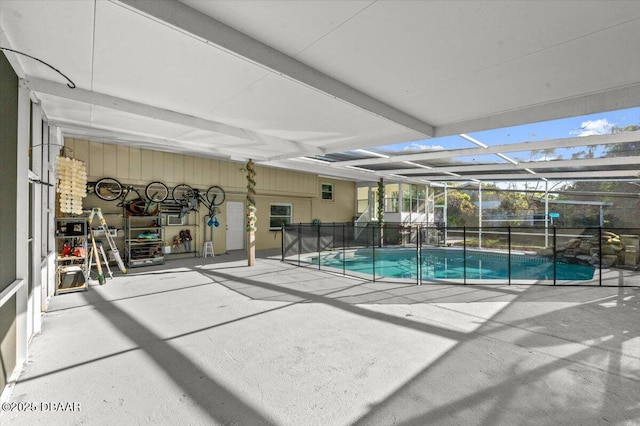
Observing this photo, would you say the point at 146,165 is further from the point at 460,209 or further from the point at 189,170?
the point at 460,209

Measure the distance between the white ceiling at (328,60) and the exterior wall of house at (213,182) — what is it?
309 cm

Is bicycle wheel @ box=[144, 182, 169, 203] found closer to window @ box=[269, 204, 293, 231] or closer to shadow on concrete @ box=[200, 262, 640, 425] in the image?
window @ box=[269, 204, 293, 231]

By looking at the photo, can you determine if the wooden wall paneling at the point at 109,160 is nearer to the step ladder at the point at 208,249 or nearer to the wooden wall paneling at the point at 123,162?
the wooden wall paneling at the point at 123,162

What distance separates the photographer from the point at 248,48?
2.59 metres

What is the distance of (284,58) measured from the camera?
288 cm

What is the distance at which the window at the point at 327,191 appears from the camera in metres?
14.0

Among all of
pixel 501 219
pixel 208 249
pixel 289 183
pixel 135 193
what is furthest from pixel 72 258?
pixel 501 219

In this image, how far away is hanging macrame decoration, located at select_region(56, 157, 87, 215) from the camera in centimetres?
477

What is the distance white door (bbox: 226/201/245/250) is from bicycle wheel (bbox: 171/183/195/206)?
5.59 feet

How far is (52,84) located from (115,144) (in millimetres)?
5037

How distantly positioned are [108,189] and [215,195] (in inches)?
119

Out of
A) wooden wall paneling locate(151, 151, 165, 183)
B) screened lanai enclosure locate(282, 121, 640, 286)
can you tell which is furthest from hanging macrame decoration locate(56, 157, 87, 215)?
screened lanai enclosure locate(282, 121, 640, 286)

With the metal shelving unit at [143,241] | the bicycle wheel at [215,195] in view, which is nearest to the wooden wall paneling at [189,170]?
the bicycle wheel at [215,195]

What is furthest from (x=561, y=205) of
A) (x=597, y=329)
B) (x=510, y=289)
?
(x=597, y=329)
